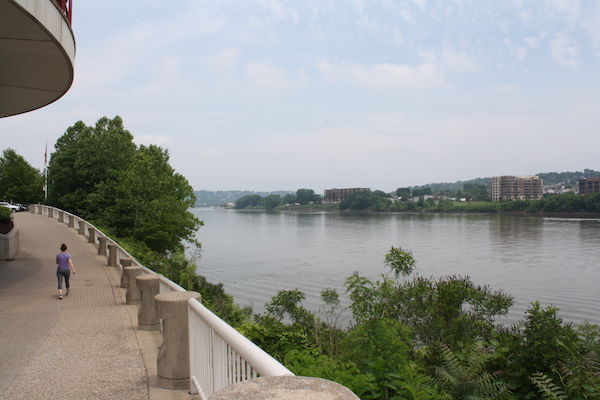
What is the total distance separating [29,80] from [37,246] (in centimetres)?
1341

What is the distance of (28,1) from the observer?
26.3 feet

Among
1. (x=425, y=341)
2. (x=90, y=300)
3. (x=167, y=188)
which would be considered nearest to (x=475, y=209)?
(x=167, y=188)

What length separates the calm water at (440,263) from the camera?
3038cm

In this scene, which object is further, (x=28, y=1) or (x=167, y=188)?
(x=167, y=188)

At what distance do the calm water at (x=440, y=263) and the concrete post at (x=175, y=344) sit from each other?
21.6 meters

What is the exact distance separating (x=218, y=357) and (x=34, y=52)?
890 cm

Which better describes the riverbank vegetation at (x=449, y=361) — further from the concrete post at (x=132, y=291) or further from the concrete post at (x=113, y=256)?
the concrete post at (x=113, y=256)

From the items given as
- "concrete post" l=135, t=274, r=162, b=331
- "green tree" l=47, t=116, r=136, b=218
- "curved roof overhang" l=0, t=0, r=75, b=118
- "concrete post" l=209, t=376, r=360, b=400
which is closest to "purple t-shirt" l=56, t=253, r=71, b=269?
"curved roof overhang" l=0, t=0, r=75, b=118

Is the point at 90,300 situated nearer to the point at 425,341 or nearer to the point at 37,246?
the point at 425,341

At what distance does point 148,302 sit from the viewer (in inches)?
323

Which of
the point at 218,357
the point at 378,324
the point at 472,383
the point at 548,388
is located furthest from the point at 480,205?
the point at 218,357

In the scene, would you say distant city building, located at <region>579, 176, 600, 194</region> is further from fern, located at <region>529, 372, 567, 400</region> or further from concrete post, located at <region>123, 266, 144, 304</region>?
concrete post, located at <region>123, 266, 144, 304</region>

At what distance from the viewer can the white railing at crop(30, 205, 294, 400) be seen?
2756 mm

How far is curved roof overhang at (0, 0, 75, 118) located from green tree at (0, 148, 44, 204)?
58.4 meters
